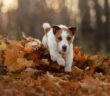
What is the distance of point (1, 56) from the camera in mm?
12812

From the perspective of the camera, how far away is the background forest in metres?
48.8

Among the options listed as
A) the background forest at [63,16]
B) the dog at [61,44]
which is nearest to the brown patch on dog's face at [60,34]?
the dog at [61,44]

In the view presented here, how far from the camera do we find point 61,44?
41.1ft

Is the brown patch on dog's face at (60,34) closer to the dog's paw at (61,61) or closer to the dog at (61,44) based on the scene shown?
the dog at (61,44)

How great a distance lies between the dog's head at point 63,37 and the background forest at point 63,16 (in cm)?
3319

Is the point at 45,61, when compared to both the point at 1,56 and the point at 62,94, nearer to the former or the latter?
the point at 1,56

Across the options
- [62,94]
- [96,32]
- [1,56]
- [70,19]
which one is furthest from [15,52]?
[70,19]

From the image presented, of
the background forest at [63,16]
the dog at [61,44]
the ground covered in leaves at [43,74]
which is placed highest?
the dog at [61,44]

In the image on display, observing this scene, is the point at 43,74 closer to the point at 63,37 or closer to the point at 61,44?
the point at 61,44

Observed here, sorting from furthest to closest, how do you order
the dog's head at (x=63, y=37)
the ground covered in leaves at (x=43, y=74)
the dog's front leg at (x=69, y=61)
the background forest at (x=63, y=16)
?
the background forest at (x=63, y=16) → the dog's front leg at (x=69, y=61) → the dog's head at (x=63, y=37) → the ground covered in leaves at (x=43, y=74)

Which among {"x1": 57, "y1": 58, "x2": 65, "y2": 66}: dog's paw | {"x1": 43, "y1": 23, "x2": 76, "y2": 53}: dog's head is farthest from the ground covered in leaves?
{"x1": 43, "y1": 23, "x2": 76, "y2": 53}: dog's head

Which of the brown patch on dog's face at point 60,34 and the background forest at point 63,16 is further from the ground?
the brown patch on dog's face at point 60,34

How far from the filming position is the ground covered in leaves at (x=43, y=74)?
11117 mm

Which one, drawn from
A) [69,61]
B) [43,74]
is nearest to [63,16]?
[69,61]
